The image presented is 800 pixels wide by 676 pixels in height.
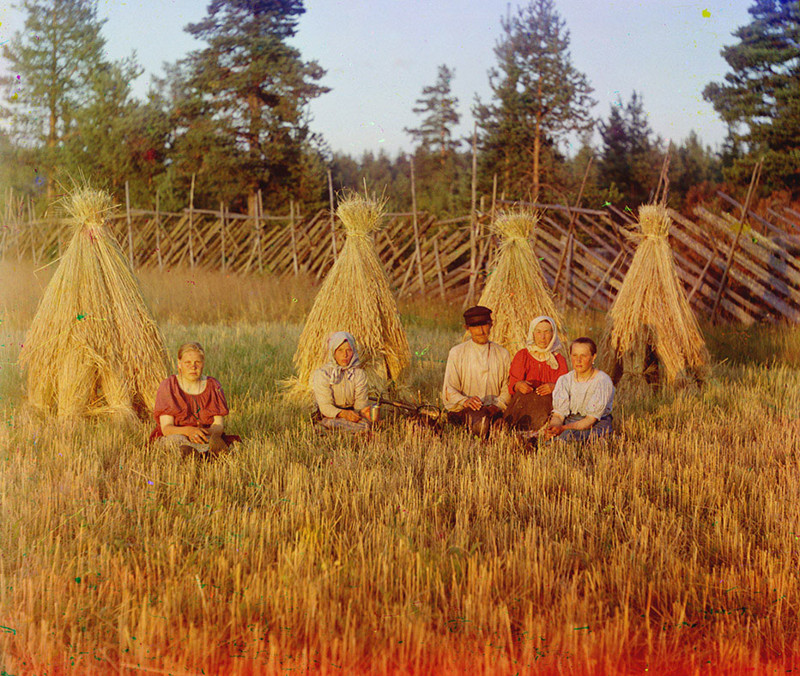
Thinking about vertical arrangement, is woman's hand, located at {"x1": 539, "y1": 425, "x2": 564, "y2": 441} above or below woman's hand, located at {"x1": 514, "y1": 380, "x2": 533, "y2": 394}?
below

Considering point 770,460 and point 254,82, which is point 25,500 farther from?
point 254,82

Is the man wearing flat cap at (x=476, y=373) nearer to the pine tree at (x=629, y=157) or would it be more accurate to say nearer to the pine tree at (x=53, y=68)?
the pine tree at (x=53, y=68)

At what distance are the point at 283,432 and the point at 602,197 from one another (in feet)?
60.2

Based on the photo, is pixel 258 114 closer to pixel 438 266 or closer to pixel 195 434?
pixel 438 266

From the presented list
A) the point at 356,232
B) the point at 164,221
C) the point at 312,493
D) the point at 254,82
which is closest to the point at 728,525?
the point at 312,493

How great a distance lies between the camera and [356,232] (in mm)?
7172

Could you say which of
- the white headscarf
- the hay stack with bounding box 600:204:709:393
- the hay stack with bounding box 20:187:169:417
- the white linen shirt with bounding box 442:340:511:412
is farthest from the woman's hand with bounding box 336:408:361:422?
the hay stack with bounding box 600:204:709:393

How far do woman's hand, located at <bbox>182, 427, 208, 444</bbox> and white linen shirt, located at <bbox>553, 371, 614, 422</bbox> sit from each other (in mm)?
2390

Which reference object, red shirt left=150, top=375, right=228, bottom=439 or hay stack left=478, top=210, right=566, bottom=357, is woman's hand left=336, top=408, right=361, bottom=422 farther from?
hay stack left=478, top=210, right=566, bottom=357

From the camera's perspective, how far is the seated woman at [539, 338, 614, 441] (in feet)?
18.3

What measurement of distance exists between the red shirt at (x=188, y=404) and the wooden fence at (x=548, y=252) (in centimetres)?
267

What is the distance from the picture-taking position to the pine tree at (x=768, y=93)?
21750 mm

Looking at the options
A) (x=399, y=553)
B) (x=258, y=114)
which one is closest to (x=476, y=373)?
(x=399, y=553)

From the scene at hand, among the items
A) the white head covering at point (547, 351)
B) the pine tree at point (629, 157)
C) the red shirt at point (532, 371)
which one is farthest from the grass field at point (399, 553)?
the pine tree at point (629, 157)
